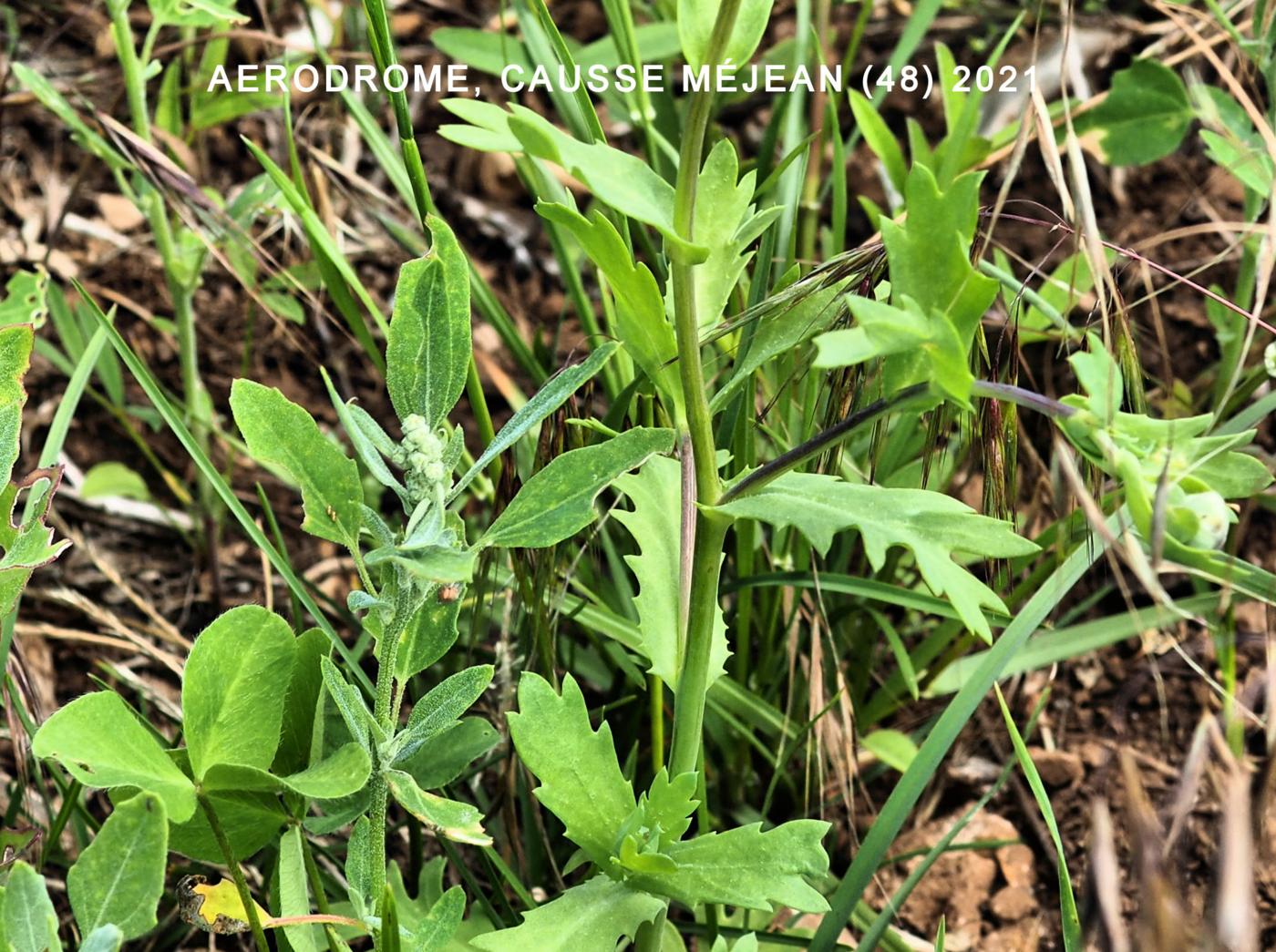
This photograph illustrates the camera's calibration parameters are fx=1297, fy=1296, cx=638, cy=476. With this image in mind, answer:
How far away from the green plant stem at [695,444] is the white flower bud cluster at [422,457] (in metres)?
0.19

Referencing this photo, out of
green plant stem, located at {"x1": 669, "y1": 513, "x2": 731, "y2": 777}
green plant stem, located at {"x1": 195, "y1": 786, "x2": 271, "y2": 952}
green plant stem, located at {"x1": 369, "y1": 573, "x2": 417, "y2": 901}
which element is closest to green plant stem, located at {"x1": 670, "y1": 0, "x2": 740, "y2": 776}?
green plant stem, located at {"x1": 669, "y1": 513, "x2": 731, "y2": 777}

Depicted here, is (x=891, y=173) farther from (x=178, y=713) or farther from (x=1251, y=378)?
(x=178, y=713)

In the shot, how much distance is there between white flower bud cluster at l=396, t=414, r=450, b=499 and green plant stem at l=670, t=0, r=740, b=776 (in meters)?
0.19

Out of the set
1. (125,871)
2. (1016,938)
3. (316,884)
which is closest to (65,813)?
(316,884)

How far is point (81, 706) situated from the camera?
3.06 ft

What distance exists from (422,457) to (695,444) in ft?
0.74

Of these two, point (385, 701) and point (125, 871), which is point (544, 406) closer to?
point (385, 701)

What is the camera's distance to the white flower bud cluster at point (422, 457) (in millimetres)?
880

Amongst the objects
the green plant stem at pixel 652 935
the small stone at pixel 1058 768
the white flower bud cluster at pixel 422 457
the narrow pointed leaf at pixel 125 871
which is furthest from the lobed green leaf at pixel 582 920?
the small stone at pixel 1058 768

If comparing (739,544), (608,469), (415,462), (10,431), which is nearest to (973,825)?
(739,544)

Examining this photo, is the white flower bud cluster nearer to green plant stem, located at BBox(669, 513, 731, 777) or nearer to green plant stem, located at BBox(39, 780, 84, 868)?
green plant stem, located at BBox(669, 513, 731, 777)

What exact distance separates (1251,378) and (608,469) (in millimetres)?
896

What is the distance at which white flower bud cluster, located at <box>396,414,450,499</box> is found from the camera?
0.88 m

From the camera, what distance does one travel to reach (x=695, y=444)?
3.28ft
